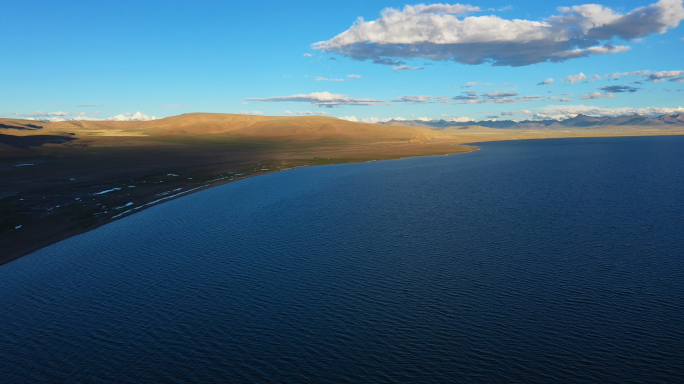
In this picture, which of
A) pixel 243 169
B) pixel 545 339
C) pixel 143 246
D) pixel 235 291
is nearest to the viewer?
pixel 545 339

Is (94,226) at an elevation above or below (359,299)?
above

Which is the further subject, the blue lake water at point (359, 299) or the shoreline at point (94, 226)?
the shoreline at point (94, 226)

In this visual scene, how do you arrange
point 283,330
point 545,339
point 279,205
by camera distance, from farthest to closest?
point 279,205 → point 283,330 → point 545,339

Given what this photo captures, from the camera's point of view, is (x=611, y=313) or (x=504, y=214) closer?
(x=611, y=313)

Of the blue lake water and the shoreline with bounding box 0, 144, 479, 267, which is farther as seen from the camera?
the shoreline with bounding box 0, 144, 479, 267

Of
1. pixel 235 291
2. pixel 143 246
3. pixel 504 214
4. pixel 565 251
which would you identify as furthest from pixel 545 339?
pixel 143 246

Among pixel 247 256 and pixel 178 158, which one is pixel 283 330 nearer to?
pixel 247 256

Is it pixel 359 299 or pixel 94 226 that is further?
pixel 94 226
